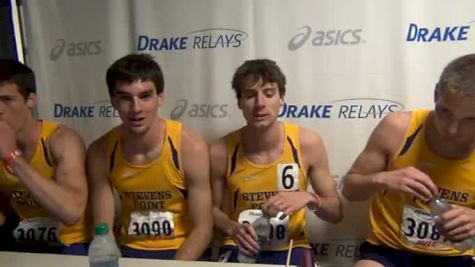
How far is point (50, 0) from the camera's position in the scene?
2455 millimetres

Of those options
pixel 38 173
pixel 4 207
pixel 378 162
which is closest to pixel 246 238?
pixel 378 162

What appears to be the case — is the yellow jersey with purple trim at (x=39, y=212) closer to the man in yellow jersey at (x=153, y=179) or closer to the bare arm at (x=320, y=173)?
the man in yellow jersey at (x=153, y=179)

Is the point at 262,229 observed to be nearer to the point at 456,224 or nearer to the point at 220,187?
the point at 220,187

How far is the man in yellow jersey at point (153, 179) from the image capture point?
6.15 ft

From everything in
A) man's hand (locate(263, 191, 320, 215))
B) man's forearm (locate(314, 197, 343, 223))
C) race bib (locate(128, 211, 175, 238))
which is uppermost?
man's hand (locate(263, 191, 320, 215))

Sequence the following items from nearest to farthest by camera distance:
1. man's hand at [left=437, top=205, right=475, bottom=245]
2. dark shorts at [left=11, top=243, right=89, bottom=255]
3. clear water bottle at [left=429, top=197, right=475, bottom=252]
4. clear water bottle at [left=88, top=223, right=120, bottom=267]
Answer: clear water bottle at [left=88, top=223, right=120, bottom=267] < man's hand at [left=437, top=205, right=475, bottom=245] < clear water bottle at [left=429, top=197, right=475, bottom=252] < dark shorts at [left=11, top=243, right=89, bottom=255]

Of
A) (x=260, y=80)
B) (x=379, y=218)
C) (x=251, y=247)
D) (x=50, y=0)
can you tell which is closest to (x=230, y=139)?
(x=260, y=80)

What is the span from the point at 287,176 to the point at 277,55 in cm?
57

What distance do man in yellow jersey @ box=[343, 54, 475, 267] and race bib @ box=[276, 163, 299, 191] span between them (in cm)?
19

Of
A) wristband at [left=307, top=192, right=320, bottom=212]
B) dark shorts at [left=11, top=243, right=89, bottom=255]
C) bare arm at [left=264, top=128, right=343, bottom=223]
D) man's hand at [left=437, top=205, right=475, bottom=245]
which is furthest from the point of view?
dark shorts at [left=11, top=243, right=89, bottom=255]

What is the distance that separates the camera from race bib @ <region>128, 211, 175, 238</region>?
1.94 m

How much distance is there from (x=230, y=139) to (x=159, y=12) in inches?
28.6

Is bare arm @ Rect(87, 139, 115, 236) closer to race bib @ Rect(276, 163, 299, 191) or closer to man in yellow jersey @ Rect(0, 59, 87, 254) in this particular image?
man in yellow jersey @ Rect(0, 59, 87, 254)

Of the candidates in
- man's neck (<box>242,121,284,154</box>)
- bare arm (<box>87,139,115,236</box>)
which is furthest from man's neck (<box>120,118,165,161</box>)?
man's neck (<box>242,121,284,154</box>)
